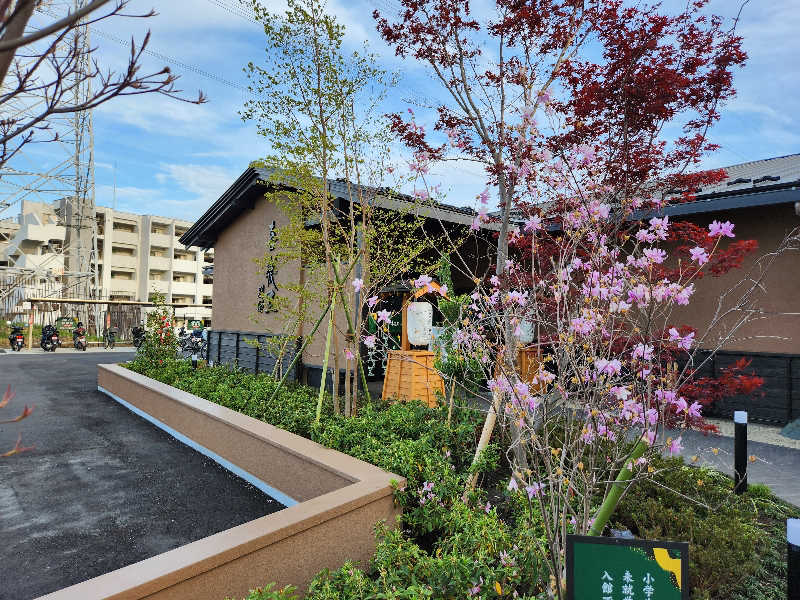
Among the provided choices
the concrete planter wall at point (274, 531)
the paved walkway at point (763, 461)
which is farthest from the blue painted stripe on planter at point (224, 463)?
the paved walkway at point (763, 461)

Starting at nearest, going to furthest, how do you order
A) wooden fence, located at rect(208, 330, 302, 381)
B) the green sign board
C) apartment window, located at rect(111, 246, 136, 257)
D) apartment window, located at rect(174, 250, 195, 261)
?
the green sign board → wooden fence, located at rect(208, 330, 302, 381) → apartment window, located at rect(111, 246, 136, 257) → apartment window, located at rect(174, 250, 195, 261)

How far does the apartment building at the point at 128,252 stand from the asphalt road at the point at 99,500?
32.1 metres

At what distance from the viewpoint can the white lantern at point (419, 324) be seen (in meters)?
7.36

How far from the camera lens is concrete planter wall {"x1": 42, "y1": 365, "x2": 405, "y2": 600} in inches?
92.7

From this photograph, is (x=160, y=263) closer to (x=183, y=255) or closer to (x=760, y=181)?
(x=183, y=255)

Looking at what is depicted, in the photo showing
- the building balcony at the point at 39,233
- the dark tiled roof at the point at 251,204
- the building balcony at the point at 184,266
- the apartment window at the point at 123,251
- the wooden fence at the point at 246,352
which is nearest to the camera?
the dark tiled roof at the point at 251,204

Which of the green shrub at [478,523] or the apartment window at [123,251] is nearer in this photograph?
the green shrub at [478,523]

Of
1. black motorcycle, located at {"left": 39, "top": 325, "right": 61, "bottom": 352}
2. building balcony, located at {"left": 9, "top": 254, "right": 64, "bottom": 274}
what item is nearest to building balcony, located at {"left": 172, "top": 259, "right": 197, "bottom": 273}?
building balcony, located at {"left": 9, "top": 254, "right": 64, "bottom": 274}

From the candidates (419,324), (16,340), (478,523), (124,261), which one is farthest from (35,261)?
(478,523)

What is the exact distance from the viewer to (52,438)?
6.55 meters

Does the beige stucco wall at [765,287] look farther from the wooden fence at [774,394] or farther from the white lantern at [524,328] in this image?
the white lantern at [524,328]

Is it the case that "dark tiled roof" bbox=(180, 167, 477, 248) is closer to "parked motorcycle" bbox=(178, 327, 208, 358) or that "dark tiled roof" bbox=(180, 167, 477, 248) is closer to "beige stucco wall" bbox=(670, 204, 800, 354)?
"parked motorcycle" bbox=(178, 327, 208, 358)

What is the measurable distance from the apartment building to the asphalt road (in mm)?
32104

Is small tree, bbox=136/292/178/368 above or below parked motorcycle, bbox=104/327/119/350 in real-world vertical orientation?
above
